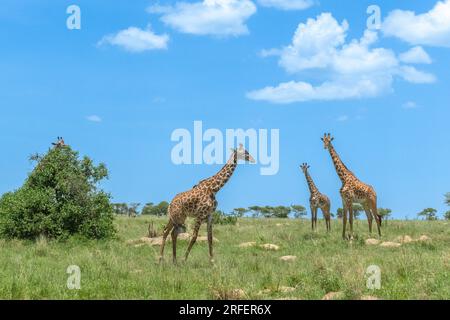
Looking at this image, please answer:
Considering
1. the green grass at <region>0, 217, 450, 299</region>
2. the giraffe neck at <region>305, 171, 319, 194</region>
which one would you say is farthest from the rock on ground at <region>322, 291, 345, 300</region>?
the giraffe neck at <region>305, 171, 319, 194</region>

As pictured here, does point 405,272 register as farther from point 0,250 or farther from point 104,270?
point 0,250

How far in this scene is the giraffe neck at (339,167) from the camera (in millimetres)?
22973

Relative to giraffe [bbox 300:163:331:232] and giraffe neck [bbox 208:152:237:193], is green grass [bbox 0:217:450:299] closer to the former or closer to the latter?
giraffe neck [bbox 208:152:237:193]

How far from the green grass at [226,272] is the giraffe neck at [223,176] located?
2008 mm

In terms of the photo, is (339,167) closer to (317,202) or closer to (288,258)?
(317,202)

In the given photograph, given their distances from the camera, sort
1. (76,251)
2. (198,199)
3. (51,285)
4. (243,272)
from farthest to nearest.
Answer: (76,251), (198,199), (243,272), (51,285)

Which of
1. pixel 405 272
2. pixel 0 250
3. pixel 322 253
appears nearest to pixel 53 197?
pixel 0 250

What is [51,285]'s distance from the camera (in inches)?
465

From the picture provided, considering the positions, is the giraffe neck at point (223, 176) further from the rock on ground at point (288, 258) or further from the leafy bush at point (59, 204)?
the leafy bush at point (59, 204)

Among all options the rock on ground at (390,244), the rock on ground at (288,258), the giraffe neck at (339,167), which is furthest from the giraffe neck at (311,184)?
the rock on ground at (288,258)

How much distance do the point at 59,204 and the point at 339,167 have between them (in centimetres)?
1115

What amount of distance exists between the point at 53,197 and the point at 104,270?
9683 millimetres

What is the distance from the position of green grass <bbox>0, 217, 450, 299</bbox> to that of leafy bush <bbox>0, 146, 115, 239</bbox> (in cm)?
178

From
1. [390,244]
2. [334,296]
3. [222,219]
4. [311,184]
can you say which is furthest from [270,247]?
[222,219]
